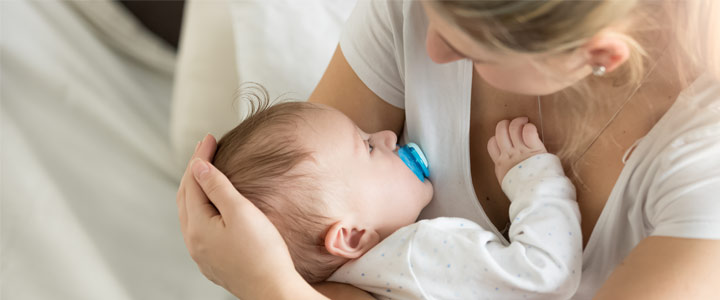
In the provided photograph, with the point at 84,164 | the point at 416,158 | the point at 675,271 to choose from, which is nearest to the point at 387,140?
the point at 416,158

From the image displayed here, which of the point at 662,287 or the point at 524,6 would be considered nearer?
the point at 524,6

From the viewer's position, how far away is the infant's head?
40.4 inches

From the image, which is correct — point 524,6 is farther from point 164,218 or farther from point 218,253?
point 164,218

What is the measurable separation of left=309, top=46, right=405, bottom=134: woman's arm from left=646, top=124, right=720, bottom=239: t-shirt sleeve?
20.8 inches

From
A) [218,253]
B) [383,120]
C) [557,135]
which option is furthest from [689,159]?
[218,253]

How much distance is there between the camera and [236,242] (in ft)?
3.16

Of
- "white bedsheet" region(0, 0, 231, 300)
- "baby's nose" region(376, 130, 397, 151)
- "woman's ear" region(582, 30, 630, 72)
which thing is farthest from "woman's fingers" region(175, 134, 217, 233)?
"white bedsheet" region(0, 0, 231, 300)

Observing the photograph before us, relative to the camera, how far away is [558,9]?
704 mm

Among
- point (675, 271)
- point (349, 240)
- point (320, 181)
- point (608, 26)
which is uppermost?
point (608, 26)

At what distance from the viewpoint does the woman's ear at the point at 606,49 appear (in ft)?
2.48

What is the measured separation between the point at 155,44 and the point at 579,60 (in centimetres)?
204

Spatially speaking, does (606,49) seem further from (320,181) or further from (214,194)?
(214,194)

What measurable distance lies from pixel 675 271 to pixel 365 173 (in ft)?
1.59

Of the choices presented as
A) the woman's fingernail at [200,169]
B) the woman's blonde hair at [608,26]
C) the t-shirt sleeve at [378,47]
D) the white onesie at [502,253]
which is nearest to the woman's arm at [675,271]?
the white onesie at [502,253]
